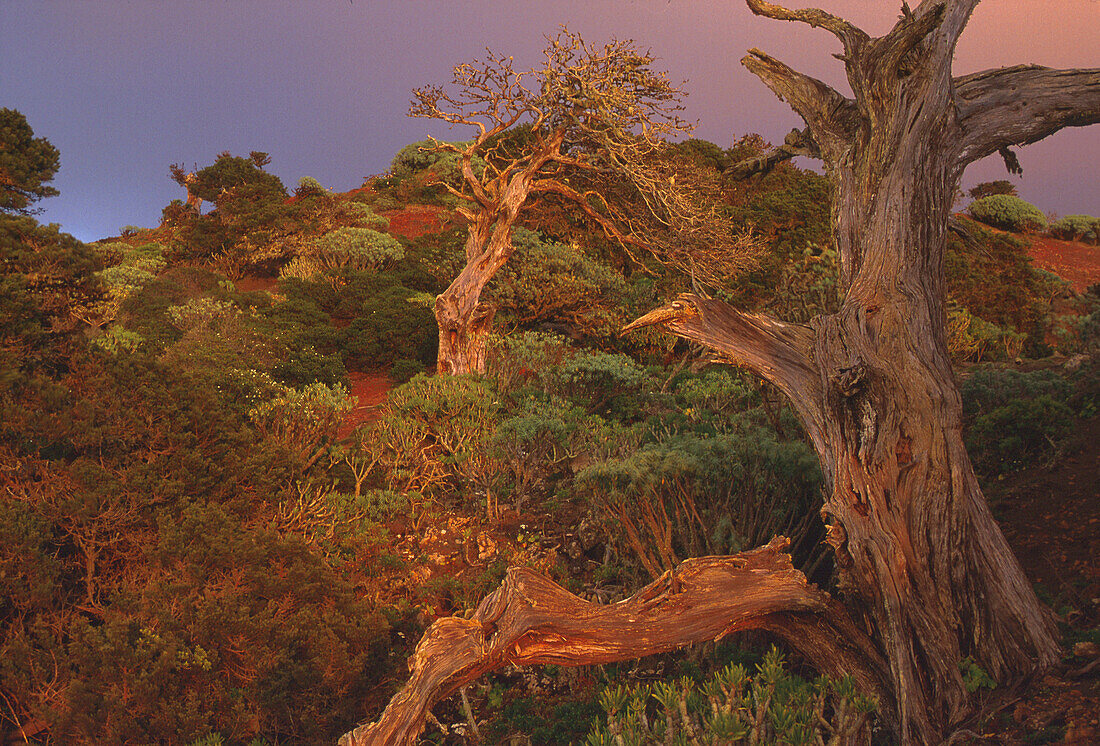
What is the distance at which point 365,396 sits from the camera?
14.5 m

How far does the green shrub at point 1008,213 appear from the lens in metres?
27.0

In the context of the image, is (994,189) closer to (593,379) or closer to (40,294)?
(593,379)

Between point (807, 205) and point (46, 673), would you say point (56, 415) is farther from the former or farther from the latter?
point (807, 205)

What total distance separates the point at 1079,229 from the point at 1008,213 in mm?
2961

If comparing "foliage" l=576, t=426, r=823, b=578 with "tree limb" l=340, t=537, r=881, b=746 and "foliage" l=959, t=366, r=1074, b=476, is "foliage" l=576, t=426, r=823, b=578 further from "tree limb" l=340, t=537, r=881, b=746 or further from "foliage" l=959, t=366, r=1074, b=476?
"foliage" l=959, t=366, r=1074, b=476

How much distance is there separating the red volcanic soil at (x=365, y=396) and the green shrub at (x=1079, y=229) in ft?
85.8

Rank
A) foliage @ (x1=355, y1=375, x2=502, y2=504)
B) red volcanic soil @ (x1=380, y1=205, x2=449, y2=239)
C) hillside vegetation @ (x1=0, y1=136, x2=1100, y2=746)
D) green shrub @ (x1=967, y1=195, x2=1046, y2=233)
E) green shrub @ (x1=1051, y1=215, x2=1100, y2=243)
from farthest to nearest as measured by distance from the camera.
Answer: red volcanic soil @ (x1=380, y1=205, x2=449, y2=239) → green shrub @ (x1=1051, y1=215, x2=1100, y2=243) → green shrub @ (x1=967, y1=195, x2=1046, y2=233) → foliage @ (x1=355, y1=375, x2=502, y2=504) → hillside vegetation @ (x1=0, y1=136, x2=1100, y2=746)

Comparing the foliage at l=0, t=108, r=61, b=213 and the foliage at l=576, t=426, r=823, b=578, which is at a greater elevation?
the foliage at l=0, t=108, r=61, b=213

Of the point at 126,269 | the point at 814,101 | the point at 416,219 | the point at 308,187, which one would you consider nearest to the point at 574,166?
the point at 814,101

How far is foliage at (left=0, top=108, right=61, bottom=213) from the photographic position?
22969 mm

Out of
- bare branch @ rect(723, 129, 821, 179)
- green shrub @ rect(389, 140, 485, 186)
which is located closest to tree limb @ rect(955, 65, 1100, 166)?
bare branch @ rect(723, 129, 821, 179)

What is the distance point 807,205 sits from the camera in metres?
19.2

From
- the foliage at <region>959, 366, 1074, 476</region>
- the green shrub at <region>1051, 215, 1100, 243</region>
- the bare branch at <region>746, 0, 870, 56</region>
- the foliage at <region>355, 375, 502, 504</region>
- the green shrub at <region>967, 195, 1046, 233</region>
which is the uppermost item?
the green shrub at <region>967, 195, 1046, 233</region>

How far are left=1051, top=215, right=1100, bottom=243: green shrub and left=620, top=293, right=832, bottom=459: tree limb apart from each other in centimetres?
2874
